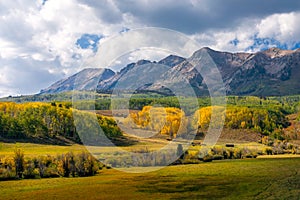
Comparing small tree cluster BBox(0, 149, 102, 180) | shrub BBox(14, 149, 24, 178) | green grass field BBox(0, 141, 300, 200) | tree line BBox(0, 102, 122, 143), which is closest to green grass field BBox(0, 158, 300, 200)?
green grass field BBox(0, 141, 300, 200)

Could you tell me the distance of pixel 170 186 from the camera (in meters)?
50.0

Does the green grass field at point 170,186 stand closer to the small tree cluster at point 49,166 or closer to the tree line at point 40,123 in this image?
the small tree cluster at point 49,166

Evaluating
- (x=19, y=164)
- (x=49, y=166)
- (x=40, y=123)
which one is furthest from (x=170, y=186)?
(x=40, y=123)

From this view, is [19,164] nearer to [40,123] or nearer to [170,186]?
[170,186]

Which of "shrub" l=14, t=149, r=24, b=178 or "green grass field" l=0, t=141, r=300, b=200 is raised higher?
"shrub" l=14, t=149, r=24, b=178

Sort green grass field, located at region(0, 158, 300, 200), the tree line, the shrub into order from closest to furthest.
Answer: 1. green grass field, located at region(0, 158, 300, 200)
2. the shrub
3. the tree line

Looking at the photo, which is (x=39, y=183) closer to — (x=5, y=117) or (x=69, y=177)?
(x=69, y=177)

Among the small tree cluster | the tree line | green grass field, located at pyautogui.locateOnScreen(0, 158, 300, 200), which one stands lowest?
green grass field, located at pyautogui.locateOnScreen(0, 158, 300, 200)

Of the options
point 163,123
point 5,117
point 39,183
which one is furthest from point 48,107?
point 39,183

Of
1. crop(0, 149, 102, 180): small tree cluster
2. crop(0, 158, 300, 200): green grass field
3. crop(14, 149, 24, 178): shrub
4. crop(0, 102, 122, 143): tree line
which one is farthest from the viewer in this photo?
crop(0, 102, 122, 143): tree line

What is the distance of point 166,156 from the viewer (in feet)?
243

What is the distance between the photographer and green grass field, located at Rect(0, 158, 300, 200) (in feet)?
142

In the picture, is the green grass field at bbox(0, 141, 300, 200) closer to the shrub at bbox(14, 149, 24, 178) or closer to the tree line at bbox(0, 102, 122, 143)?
the shrub at bbox(14, 149, 24, 178)

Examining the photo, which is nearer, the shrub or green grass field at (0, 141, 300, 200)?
green grass field at (0, 141, 300, 200)
